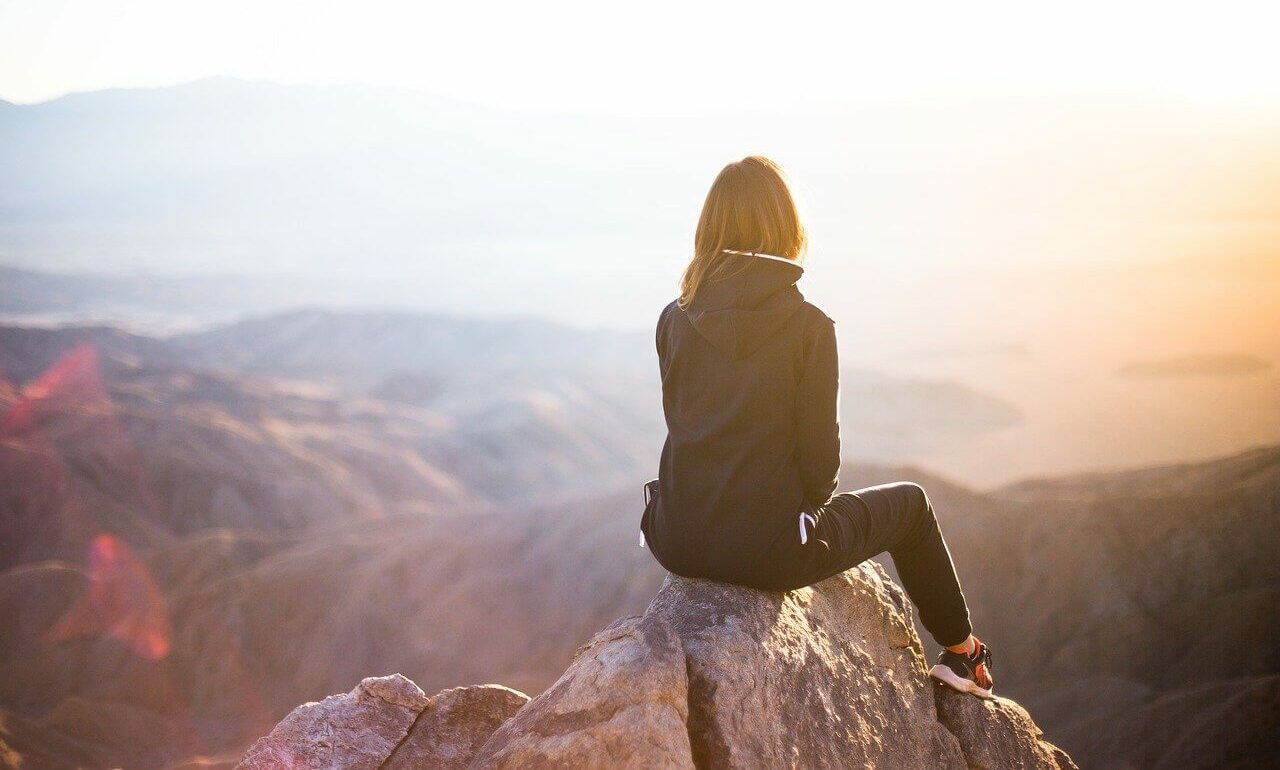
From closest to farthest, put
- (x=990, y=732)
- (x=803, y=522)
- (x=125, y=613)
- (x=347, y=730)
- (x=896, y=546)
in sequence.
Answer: (x=803, y=522)
(x=896, y=546)
(x=347, y=730)
(x=990, y=732)
(x=125, y=613)

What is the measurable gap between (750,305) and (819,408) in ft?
1.54

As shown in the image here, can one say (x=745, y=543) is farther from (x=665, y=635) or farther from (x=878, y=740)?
(x=878, y=740)

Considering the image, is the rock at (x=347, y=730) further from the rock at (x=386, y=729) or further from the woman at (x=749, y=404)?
the woman at (x=749, y=404)

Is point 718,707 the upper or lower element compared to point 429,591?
upper

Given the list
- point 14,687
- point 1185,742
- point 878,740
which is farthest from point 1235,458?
point 14,687

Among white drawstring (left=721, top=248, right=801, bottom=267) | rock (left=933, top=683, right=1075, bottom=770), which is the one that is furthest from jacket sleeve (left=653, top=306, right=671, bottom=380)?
rock (left=933, top=683, right=1075, bottom=770)

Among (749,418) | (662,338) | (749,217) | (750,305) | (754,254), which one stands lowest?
(749,418)

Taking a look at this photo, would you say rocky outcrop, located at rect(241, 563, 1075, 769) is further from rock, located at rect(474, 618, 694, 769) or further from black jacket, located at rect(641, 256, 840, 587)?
black jacket, located at rect(641, 256, 840, 587)

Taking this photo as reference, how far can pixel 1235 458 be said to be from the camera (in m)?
26.3

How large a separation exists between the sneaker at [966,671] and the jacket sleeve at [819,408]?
1721mm

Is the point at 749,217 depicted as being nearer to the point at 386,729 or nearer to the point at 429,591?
the point at 386,729

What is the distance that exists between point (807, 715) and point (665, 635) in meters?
0.70

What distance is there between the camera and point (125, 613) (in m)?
27.9

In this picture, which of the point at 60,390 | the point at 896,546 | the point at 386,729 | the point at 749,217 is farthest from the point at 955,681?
the point at 60,390
